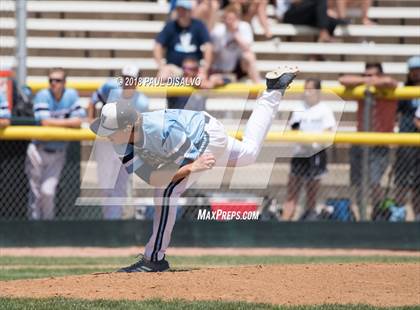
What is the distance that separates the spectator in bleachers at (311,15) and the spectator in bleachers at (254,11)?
0.42m

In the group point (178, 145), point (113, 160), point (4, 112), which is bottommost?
point (113, 160)

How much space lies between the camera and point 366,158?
13.4 meters

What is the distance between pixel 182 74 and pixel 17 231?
3025 millimetres

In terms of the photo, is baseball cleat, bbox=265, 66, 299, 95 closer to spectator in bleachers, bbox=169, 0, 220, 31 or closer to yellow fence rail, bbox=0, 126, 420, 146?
yellow fence rail, bbox=0, 126, 420, 146

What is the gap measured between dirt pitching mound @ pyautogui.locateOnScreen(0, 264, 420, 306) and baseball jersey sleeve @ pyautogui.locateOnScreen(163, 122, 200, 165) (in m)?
0.98

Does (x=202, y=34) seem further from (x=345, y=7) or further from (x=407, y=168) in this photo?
(x=345, y=7)

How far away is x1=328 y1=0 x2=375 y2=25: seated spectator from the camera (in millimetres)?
17862

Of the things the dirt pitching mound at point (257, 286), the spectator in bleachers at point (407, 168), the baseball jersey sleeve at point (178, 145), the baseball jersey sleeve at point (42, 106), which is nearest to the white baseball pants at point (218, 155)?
the baseball jersey sleeve at point (178, 145)

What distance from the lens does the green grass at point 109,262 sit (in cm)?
1074

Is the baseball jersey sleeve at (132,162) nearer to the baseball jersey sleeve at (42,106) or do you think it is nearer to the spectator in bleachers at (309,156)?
the baseball jersey sleeve at (42,106)

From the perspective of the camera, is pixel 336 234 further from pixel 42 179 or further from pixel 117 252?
pixel 42 179

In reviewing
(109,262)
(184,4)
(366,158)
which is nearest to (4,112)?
(109,262)

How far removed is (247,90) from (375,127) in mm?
1717

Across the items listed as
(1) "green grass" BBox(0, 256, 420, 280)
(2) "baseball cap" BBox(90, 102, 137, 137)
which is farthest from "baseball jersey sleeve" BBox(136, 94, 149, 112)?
(2) "baseball cap" BBox(90, 102, 137, 137)
